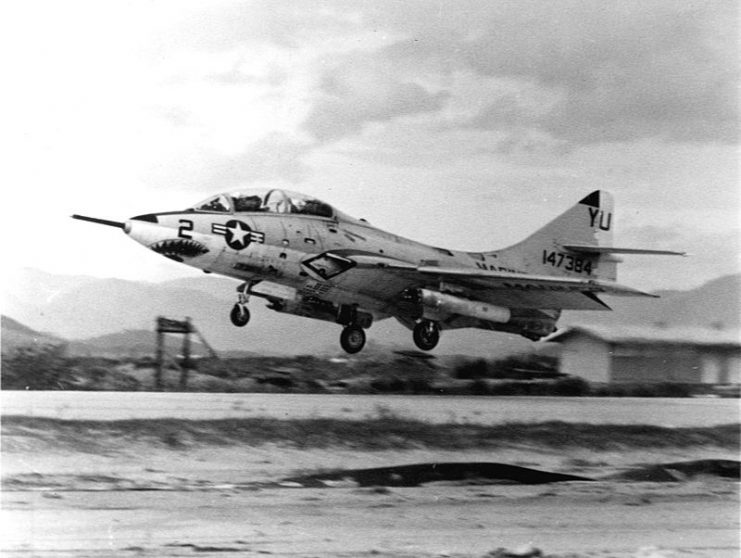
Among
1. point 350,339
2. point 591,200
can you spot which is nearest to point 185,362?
point 350,339

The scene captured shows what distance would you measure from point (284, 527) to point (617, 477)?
18.0 feet

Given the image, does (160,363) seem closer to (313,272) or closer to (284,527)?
(313,272)

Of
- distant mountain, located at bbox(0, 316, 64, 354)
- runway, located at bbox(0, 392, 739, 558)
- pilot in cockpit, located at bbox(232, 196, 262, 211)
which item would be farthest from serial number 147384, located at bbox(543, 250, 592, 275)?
distant mountain, located at bbox(0, 316, 64, 354)

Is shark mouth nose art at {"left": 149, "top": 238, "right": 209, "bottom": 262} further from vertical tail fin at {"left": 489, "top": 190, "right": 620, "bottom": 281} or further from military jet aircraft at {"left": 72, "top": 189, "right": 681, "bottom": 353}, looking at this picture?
vertical tail fin at {"left": 489, "top": 190, "right": 620, "bottom": 281}

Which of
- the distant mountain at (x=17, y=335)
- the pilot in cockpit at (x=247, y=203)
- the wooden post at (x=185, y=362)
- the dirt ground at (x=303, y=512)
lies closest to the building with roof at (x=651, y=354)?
the dirt ground at (x=303, y=512)

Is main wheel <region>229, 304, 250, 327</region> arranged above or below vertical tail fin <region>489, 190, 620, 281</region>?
below

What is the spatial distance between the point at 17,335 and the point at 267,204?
583 cm

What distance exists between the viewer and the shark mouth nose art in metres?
14.4

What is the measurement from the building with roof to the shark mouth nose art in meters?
7.04

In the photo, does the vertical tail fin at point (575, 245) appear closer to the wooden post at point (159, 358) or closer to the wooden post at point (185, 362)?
the wooden post at point (185, 362)

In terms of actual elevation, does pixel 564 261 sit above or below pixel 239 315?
above

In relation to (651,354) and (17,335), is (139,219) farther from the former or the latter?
(651,354)

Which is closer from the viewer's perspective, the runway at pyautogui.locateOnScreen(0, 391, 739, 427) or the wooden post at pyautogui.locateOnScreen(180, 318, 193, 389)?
the runway at pyautogui.locateOnScreen(0, 391, 739, 427)

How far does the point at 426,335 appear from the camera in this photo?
16781 mm
